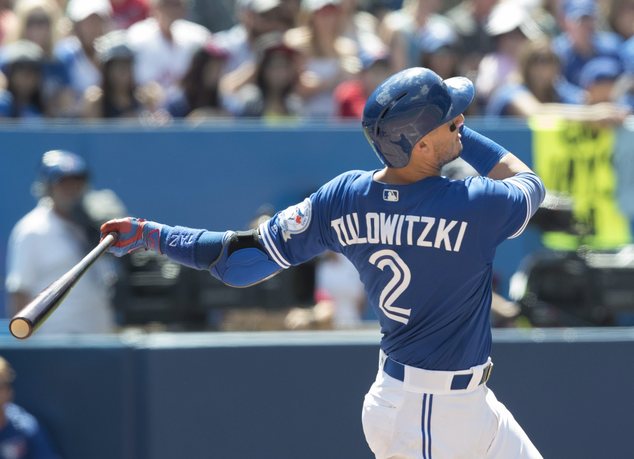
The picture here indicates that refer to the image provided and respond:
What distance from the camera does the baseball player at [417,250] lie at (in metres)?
3.70

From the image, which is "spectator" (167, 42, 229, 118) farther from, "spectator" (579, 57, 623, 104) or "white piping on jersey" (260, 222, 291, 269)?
"white piping on jersey" (260, 222, 291, 269)

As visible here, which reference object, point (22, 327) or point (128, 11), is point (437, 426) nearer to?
point (22, 327)

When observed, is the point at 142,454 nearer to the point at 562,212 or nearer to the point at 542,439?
the point at 542,439

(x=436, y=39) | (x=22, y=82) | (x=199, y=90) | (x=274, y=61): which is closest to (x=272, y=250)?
(x=274, y=61)

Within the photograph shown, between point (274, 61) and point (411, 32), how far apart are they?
122cm

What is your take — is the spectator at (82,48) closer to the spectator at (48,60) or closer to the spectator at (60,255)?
the spectator at (48,60)

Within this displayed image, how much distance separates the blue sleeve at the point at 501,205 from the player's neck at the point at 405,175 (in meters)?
0.15

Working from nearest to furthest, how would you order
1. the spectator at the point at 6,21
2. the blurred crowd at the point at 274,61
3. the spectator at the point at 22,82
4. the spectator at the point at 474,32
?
the spectator at the point at 22,82
the blurred crowd at the point at 274,61
the spectator at the point at 6,21
the spectator at the point at 474,32

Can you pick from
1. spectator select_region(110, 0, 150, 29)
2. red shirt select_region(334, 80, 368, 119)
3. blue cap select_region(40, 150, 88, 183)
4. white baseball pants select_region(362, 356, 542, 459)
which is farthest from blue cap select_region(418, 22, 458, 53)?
white baseball pants select_region(362, 356, 542, 459)

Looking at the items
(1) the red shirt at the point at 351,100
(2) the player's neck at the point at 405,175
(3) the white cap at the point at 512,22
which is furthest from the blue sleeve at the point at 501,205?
(3) the white cap at the point at 512,22

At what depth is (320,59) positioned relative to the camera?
27.3 feet

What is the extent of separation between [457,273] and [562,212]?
12.3 ft

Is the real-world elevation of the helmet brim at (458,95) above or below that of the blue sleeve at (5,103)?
above

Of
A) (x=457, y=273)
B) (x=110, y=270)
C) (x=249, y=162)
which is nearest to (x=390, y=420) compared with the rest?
(x=457, y=273)
